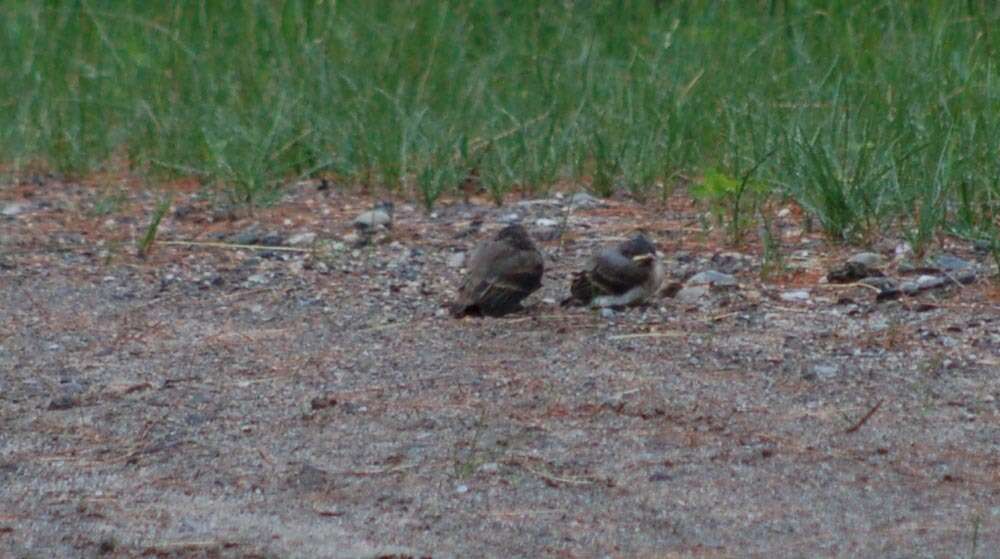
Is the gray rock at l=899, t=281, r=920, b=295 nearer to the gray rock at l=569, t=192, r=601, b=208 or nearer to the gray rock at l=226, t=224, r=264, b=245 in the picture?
the gray rock at l=569, t=192, r=601, b=208

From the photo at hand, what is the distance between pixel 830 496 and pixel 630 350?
3.77 feet

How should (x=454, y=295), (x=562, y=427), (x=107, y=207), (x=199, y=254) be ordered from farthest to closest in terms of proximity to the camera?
(x=107, y=207) < (x=199, y=254) < (x=454, y=295) < (x=562, y=427)

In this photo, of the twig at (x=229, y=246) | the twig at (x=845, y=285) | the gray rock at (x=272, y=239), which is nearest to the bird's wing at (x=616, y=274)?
the twig at (x=845, y=285)

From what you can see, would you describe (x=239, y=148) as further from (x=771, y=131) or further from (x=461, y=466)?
(x=461, y=466)

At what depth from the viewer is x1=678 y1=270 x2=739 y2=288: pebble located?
200 inches

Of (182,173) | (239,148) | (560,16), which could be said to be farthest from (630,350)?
(560,16)

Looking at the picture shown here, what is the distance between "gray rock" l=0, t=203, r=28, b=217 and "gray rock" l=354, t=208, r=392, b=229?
1.36m

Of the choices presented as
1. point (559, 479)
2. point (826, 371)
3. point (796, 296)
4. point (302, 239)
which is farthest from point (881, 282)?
point (302, 239)

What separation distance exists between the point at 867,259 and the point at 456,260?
1.35m

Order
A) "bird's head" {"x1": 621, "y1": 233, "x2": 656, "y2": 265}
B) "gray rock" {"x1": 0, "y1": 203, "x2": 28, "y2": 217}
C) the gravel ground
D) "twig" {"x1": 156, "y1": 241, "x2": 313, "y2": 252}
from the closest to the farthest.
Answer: the gravel ground, "bird's head" {"x1": 621, "y1": 233, "x2": 656, "y2": 265}, "twig" {"x1": 156, "y1": 241, "x2": 313, "y2": 252}, "gray rock" {"x1": 0, "y1": 203, "x2": 28, "y2": 217}

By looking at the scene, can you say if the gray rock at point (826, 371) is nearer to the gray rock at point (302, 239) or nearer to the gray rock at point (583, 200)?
the gray rock at point (583, 200)

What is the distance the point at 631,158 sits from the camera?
6.46 m

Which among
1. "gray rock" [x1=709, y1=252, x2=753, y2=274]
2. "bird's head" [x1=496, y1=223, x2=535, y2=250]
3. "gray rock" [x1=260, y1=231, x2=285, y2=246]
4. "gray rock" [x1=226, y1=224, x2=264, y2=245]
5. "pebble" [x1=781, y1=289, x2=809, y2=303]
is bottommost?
"gray rock" [x1=226, y1=224, x2=264, y2=245]

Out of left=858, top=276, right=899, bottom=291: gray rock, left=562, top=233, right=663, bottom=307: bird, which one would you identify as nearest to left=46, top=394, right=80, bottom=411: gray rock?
left=562, top=233, right=663, bottom=307: bird
